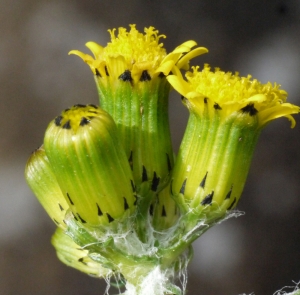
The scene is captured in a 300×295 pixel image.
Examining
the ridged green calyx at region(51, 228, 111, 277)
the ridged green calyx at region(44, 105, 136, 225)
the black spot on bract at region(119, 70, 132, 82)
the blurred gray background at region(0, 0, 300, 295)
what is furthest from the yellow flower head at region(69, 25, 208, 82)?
the blurred gray background at region(0, 0, 300, 295)

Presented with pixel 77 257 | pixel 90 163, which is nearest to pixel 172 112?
pixel 77 257

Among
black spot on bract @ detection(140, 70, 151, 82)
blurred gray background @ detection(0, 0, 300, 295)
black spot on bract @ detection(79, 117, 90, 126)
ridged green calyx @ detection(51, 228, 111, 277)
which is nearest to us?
black spot on bract @ detection(79, 117, 90, 126)

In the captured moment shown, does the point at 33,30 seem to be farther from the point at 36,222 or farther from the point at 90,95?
the point at 36,222

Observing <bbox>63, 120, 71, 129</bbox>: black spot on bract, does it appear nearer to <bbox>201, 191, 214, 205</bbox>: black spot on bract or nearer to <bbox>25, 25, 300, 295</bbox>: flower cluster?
<bbox>25, 25, 300, 295</bbox>: flower cluster

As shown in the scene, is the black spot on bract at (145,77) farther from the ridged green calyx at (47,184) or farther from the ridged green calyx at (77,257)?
the ridged green calyx at (77,257)

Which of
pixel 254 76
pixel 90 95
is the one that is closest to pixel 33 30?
pixel 90 95

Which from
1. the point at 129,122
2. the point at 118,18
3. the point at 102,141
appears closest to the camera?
the point at 102,141

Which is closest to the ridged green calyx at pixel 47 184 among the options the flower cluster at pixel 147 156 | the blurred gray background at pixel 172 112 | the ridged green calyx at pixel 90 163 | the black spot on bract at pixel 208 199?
the flower cluster at pixel 147 156
